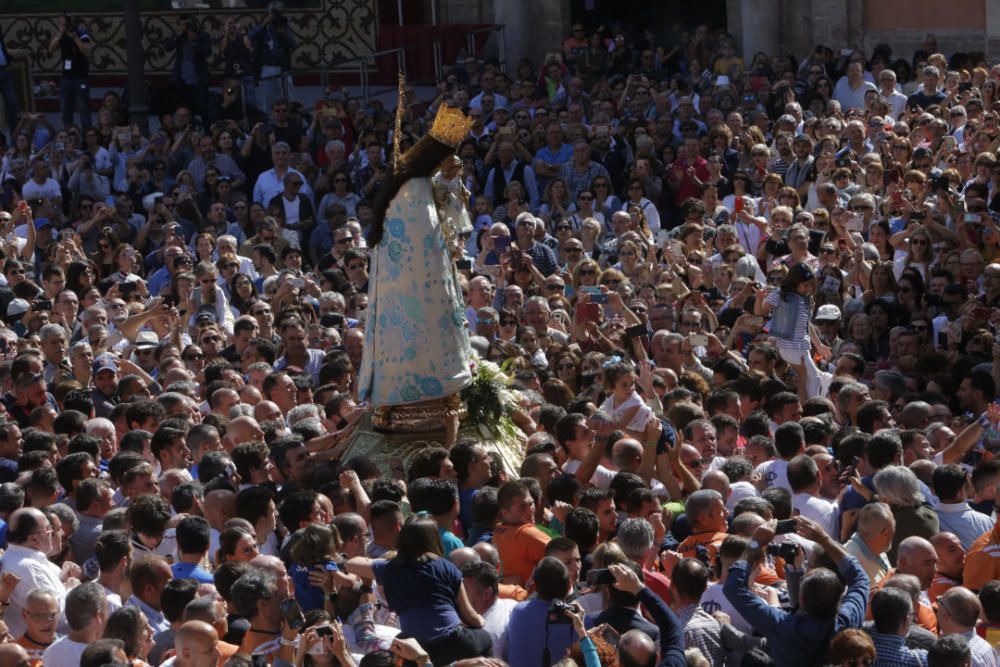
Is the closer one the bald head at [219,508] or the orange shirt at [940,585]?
the orange shirt at [940,585]

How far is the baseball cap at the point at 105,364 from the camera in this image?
492 inches

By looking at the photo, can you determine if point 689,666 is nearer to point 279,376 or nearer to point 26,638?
point 26,638

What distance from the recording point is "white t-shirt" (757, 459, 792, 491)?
→ 10070 millimetres

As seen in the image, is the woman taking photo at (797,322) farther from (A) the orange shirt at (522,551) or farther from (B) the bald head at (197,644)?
(B) the bald head at (197,644)

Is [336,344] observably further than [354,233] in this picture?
No

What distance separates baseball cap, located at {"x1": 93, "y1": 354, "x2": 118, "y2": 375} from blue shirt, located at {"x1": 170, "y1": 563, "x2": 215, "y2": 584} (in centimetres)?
420

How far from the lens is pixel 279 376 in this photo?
12.1 meters

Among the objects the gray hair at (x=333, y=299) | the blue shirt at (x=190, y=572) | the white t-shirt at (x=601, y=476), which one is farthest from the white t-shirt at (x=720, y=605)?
the gray hair at (x=333, y=299)

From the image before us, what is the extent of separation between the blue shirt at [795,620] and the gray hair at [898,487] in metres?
1.37

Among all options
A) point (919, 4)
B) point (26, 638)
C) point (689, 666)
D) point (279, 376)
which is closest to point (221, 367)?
point (279, 376)

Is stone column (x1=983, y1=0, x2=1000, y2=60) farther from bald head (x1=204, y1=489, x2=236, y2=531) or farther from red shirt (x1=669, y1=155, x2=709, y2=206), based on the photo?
bald head (x1=204, y1=489, x2=236, y2=531)

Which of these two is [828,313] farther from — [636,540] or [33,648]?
[33,648]

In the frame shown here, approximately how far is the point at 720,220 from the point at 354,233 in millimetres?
3335

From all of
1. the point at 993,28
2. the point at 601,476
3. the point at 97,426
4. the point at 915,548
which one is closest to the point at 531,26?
the point at 993,28
